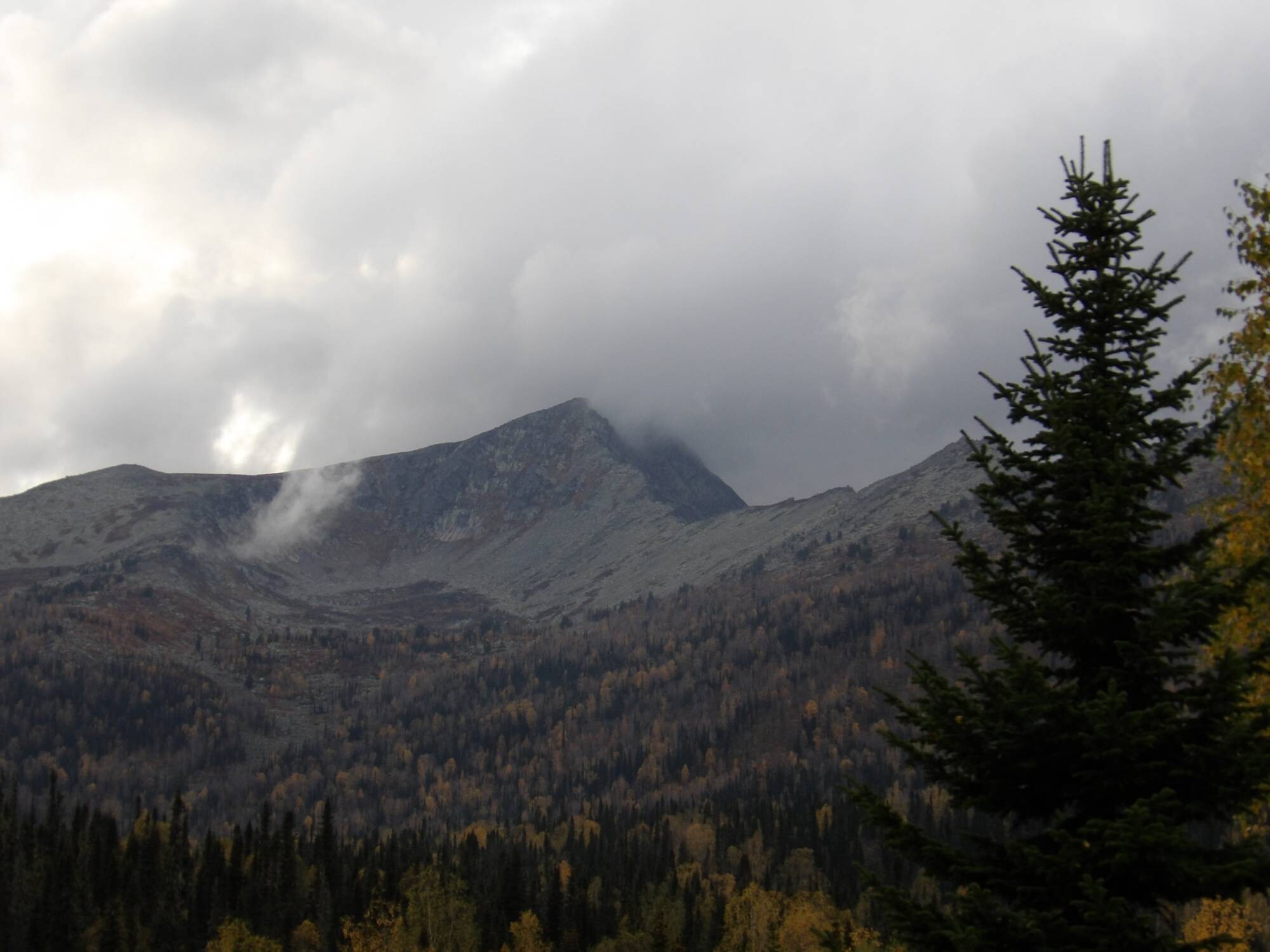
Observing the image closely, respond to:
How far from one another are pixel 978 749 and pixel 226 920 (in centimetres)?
13907

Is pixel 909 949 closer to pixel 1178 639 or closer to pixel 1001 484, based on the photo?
pixel 1178 639

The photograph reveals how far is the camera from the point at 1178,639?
59.0 feet

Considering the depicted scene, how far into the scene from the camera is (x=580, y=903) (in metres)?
150

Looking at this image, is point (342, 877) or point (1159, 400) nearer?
point (1159, 400)

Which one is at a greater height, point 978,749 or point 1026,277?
point 1026,277

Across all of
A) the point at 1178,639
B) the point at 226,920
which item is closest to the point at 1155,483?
the point at 1178,639

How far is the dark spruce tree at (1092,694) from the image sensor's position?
54.5 ft

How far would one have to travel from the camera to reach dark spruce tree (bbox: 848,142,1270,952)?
16.6 metres

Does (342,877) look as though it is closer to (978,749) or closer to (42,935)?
(42,935)

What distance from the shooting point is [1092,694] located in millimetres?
18391

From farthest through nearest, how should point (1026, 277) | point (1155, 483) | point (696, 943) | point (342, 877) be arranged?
point (342, 877) < point (696, 943) < point (1026, 277) < point (1155, 483)

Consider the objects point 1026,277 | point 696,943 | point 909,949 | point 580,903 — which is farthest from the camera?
point 580,903

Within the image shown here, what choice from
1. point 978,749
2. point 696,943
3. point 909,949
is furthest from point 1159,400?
point 696,943

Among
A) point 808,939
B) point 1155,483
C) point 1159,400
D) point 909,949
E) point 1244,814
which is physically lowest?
point 808,939
